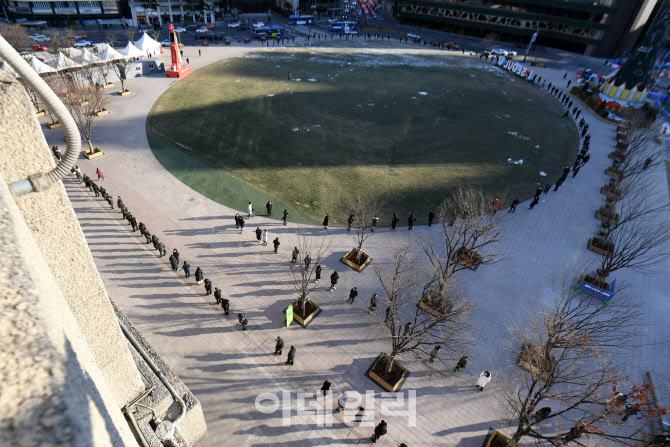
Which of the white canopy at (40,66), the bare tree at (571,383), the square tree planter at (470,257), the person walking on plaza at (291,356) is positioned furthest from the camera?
the white canopy at (40,66)

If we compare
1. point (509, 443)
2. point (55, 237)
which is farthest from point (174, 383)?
point (509, 443)

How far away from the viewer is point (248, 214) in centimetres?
2150

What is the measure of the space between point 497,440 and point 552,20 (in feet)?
245

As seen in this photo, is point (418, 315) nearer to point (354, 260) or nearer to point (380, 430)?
point (380, 430)

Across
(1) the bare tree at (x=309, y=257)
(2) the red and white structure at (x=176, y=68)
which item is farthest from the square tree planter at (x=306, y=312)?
(2) the red and white structure at (x=176, y=68)

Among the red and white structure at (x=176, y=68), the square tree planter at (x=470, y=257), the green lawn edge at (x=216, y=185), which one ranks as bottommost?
the green lawn edge at (x=216, y=185)

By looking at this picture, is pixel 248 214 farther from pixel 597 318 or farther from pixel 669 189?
pixel 669 189

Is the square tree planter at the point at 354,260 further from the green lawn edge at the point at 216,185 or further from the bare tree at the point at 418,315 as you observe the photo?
the green lawn edge at the point at 216,185

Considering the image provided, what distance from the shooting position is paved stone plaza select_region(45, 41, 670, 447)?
12664mm

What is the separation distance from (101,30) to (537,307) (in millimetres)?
75644

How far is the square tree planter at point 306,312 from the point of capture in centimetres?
1555

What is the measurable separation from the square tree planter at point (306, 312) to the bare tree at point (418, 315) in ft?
10.5

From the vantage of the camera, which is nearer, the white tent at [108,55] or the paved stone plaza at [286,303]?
the paved stone plaza at [286,303]

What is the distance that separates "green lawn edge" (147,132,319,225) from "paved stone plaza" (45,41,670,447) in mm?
572
